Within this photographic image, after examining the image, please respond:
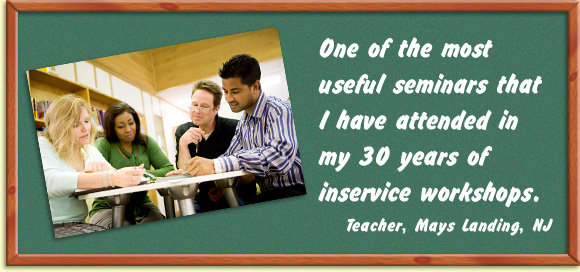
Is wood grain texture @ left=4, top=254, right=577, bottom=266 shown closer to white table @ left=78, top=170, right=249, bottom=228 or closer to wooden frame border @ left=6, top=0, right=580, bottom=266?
wooden frame border @ left=6, top=0, right=580, bottom=266

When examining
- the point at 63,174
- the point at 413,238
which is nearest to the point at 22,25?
the point at 63,174

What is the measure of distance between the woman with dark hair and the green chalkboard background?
114 millimetres

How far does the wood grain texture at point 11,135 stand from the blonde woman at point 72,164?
151mm

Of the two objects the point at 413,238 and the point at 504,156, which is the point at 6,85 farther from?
the point at 504,156

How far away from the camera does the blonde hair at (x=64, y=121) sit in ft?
7.72

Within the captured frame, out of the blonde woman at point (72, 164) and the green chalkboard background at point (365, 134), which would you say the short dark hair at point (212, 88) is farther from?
the blonde woman at point (72, 164)

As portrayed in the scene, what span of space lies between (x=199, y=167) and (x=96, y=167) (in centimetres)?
44

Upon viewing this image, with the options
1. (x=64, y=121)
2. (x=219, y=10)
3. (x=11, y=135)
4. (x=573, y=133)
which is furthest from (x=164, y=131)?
(x=573, y=133)

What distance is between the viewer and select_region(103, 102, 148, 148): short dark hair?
2.35m

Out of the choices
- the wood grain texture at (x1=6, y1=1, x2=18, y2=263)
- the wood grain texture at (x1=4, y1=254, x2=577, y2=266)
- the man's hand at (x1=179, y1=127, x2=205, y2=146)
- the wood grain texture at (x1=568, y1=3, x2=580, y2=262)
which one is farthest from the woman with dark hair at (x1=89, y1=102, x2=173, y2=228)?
the wood grain texture at (x1=568, y1=3, x2=580, y2=262)

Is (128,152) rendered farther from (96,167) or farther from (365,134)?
(365,134)

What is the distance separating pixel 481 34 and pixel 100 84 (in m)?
1.67

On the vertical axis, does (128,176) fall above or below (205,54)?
below

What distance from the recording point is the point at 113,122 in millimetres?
2365
